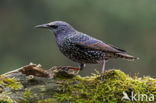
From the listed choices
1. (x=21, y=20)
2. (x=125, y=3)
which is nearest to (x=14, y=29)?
(x=21, y=20)

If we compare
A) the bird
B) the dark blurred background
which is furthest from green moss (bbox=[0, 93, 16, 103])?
the dark blurred background

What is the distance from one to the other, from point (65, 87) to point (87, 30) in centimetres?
1160

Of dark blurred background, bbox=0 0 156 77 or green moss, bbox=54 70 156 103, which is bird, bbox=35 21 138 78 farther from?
dark blurred background, bbox=0 0 156 77

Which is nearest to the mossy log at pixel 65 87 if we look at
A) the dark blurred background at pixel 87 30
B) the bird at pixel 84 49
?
the bird at pixel 84 49

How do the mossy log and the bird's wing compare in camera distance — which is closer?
the mossy log

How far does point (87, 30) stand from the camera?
54.0ft

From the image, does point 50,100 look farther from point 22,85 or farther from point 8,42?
point 8,42

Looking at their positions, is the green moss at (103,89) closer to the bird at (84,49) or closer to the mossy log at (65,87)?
the mossy log at (65,87)

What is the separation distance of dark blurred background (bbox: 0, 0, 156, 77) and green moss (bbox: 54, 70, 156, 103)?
9.41 meters

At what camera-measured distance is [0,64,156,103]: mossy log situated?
4.73 metres

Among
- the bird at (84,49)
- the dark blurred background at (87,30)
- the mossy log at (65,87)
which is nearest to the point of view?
the mossy log at (65,87)

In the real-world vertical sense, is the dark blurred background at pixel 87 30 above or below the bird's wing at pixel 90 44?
above

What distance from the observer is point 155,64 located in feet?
49.6

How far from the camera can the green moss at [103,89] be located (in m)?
4.80
